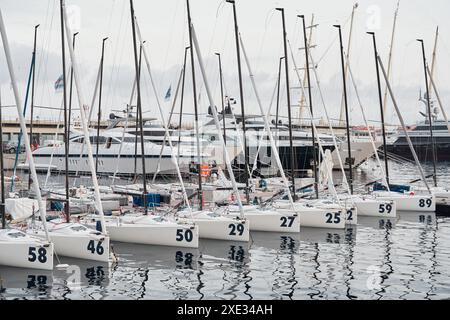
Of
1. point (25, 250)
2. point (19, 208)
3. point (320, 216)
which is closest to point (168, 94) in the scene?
point (320, 216)

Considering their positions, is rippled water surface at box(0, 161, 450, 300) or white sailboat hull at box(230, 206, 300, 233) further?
white sailboat hull at box(230, 206, 300, 233)

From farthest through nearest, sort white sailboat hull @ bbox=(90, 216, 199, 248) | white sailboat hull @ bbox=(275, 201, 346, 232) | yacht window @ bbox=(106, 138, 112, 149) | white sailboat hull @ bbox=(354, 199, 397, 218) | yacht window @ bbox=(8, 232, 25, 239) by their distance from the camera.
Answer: yacht window @ bbox=(106, 138, 112, 149) → white sailboat hull @ bbox=(354, 199, 397, 218) → white sailboat hull @ bbox=(275, 201, 346, 232) → white sailboat hull @ bbox=(90, 216, 199, 248) → yacht window @ bbox=(8, 232, 25, 239)

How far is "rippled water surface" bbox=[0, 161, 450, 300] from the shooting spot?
62.2ft

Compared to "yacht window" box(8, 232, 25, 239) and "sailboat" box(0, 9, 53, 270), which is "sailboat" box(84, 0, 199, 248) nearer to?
"yacht window" box(8, 232, 25, 239)

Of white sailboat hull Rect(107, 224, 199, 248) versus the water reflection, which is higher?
white sailboat hull Rect(107, 224, 199, 248)

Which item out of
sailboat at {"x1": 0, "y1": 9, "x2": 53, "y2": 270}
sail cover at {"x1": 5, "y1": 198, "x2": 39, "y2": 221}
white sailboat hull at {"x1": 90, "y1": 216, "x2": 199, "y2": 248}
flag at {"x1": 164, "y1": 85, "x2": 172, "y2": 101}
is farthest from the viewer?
flag at {"x1": 164, "y1": 85, "x2": 172, "y2": 101}

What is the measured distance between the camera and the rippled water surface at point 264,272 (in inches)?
746

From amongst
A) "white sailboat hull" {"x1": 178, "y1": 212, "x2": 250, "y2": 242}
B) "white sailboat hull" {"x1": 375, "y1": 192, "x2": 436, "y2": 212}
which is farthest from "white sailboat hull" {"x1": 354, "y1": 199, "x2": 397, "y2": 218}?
"white sailboat hull" {"x1": 178, "y1": 212, "x2": 250, "y2": 242}

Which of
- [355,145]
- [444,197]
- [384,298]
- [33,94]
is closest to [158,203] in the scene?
[33,94]

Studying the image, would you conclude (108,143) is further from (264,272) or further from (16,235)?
(264,272)

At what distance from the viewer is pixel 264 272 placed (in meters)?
22.1

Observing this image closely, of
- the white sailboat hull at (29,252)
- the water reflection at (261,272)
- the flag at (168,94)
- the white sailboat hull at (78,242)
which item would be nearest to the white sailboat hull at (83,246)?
the white sailboat hull at (78,242)

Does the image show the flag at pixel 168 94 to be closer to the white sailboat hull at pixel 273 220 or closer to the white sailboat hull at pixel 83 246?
the white sailboat hull at pixel 273 220

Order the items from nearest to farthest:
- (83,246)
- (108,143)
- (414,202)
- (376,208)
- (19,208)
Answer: (83,246)
(19,208)
(376,208)
(414,202)
(108,143)
